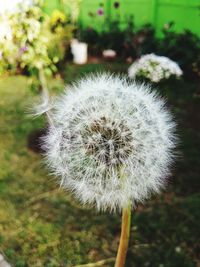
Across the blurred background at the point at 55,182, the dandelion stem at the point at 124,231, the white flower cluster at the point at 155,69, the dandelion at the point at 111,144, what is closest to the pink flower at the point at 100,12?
the blurred background at the point at 55,182

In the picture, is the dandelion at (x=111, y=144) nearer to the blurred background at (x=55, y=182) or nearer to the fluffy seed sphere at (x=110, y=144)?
the fluffy seed sphere at (x=110, y=144)

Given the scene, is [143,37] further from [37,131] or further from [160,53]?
[37,131]

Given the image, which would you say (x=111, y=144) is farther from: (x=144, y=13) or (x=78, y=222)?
(x=144, y=13)

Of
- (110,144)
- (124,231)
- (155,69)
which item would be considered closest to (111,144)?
(110,144)

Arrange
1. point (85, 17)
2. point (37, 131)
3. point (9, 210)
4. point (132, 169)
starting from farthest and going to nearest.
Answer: point (85, 17) < point (37, 131) < point (9, 210) < point (132, 169)

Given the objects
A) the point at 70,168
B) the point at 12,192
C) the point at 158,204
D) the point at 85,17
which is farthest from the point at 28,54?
the point at 85,17

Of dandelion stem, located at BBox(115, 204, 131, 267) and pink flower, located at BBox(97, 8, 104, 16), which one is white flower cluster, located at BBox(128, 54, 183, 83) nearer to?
pink flower, located at BBox(97, 8, 104, 16)
